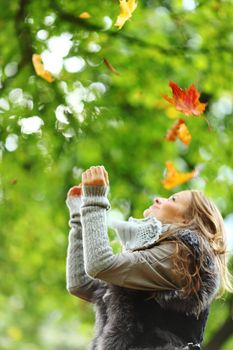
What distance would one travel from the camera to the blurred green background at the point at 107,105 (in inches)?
281

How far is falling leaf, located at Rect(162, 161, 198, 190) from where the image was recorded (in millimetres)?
8195

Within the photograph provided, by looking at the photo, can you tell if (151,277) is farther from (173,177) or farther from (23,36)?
(173,177)

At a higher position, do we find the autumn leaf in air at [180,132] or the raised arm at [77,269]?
the raised arm at [77,269]

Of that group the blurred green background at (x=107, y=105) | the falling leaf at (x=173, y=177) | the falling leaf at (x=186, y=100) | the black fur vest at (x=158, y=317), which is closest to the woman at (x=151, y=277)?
the black fur vest at (x=158, y=317)

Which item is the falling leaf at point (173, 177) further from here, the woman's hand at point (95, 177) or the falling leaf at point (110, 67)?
the woman's hand at point (95, 177)

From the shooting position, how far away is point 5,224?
896 cm

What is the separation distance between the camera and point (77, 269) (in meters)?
3.70

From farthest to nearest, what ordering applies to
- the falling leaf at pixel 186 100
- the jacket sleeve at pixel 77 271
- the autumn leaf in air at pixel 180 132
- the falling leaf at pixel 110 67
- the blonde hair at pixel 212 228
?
the autumn leaf in air at pixel 180 132 < the falling leaf at pixel 110 67 < the falling leaf at pixel 186 100 < the jacket sleeve at pixel 77 271 < the blonde hair at pixel 212 228

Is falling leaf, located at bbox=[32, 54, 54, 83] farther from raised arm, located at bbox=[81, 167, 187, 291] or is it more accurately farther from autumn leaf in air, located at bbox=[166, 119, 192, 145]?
raised arm, located at bbox=[81, 167, 187, 291]

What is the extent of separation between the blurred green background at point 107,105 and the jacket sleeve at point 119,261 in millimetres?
3422

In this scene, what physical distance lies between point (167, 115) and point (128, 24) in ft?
3.57

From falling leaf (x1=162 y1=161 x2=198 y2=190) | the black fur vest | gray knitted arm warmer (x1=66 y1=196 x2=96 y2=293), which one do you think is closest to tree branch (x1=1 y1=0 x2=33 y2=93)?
falling leaf (x1=162 y1=161 x2=198 y2=190)

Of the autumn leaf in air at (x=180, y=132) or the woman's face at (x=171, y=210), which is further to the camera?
the autumn leaf in air at (x=180, y=132)

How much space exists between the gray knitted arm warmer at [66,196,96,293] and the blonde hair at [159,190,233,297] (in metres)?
0.46
